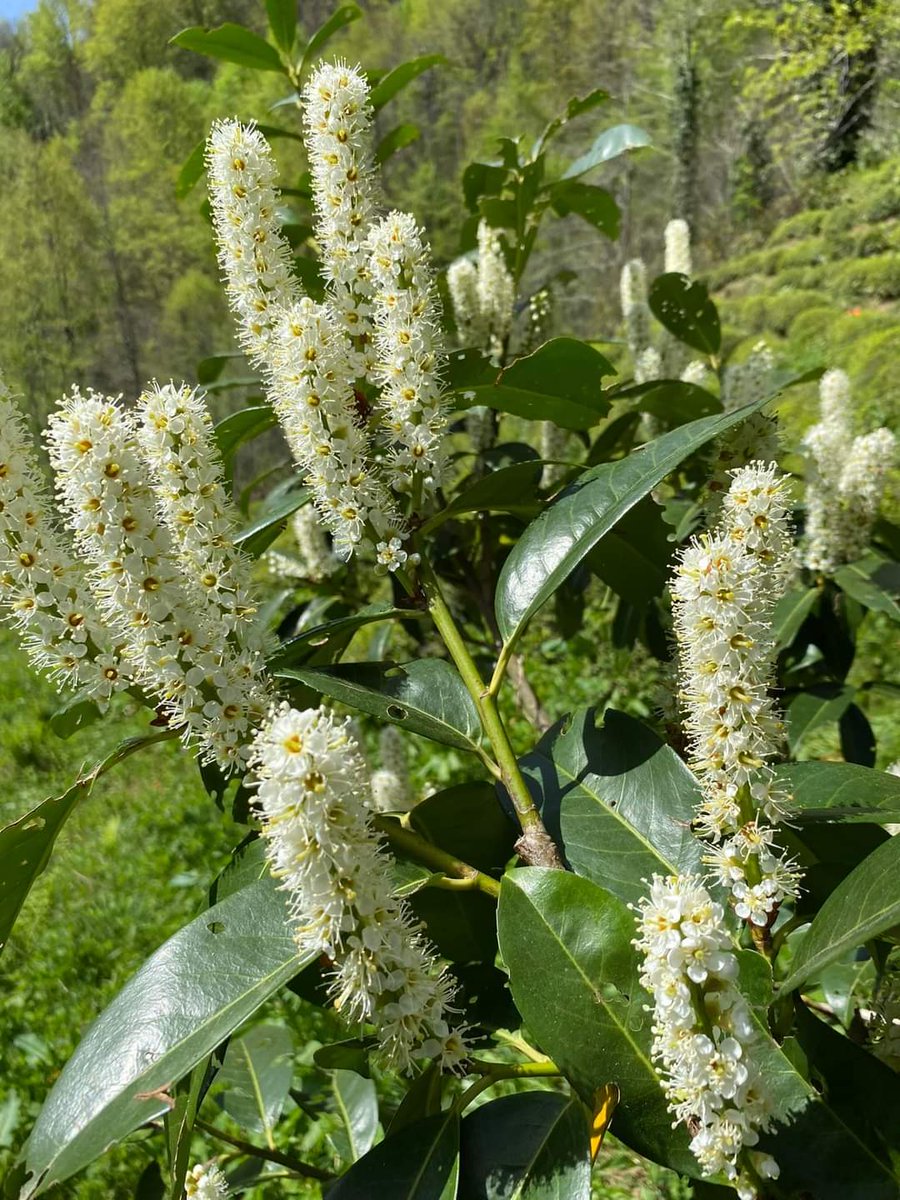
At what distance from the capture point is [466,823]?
0.96 m

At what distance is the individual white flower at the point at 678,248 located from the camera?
122 inches

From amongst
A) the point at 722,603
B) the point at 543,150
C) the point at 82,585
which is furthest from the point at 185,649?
the point at 543,150

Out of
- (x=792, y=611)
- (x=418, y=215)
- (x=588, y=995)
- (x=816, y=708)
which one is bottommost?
(x=816, y=708)

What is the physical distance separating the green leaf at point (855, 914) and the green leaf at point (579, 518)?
0.35 m

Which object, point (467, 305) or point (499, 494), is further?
point (467, 305)

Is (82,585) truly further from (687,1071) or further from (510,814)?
(687,1071)

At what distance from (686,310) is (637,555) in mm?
967

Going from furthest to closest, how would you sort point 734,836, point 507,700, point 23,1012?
point 507,700
point 23,1012
point 734,836

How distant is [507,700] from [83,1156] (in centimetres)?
441

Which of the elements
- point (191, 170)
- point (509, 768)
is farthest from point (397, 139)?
point (509, 768)

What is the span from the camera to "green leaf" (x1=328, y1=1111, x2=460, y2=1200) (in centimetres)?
74

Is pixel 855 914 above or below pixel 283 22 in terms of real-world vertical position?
below

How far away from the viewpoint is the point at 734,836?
740mm

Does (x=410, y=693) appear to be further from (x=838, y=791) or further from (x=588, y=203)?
(x=588, y=203)
